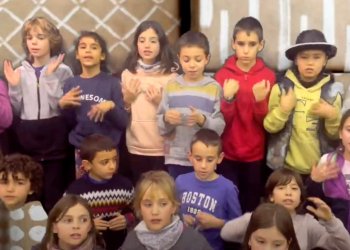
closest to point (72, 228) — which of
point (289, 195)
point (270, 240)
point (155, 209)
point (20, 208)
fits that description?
point (155, 209)

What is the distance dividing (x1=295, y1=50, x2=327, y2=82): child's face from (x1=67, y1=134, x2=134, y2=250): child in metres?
0.80

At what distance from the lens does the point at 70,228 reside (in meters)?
2.43

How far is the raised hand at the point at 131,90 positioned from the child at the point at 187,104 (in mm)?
136

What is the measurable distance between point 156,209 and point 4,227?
2.04 feet

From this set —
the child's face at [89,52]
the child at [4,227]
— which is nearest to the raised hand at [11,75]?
the child's face at [89,52]

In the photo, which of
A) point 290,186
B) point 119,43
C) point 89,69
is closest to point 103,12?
point 119,43

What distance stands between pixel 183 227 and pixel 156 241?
0.11 metres

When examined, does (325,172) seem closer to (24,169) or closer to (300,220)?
(300,220)

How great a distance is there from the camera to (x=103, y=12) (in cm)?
331

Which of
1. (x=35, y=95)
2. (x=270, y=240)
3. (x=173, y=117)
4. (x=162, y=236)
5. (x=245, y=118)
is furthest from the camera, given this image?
(x=35, y=95)

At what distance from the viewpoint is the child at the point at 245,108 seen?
2.93 metres

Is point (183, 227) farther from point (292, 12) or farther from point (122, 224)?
point (292, 12)

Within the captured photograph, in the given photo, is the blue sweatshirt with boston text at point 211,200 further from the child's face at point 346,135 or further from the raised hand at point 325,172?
the child's face at point 346,135

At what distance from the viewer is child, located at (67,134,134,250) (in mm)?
2814
